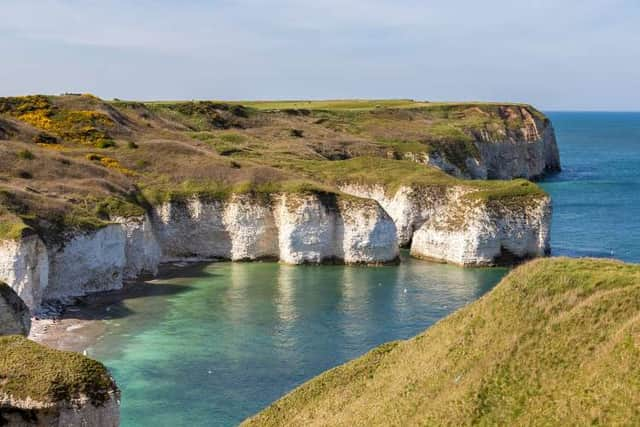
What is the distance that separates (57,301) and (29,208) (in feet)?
27.0

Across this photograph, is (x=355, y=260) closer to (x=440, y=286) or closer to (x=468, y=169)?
(x=440, y=286)

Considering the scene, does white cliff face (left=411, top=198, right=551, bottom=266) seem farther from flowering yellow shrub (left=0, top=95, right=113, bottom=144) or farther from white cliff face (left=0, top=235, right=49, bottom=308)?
flowering yellow shrub (left=0, top=95, right=113, bottom=144)

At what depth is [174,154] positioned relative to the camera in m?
82.5

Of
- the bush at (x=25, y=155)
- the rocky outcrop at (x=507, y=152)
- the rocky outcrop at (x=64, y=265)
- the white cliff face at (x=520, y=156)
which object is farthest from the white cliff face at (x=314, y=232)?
the white cliff face at (x=520, y=156)

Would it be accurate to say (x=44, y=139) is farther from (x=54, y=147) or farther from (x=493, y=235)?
(x=493, y=235)

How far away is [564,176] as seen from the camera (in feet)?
510

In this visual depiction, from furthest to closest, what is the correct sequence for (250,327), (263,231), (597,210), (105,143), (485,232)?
(597,210) → (105,143) → (263,231) → (485,232) → (250,327)

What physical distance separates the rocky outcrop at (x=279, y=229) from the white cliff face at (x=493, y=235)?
5404 millimetres

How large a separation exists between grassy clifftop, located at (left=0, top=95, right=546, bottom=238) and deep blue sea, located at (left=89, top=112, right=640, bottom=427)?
8.82 metres

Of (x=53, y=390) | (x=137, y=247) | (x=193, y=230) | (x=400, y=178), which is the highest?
(x=400, y=178)

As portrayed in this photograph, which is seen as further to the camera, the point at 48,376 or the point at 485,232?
the point at 485,232

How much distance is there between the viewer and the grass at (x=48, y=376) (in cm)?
2339

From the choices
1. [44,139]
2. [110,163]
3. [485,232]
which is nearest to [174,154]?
[110,163]

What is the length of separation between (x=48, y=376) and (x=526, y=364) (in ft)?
48.6
